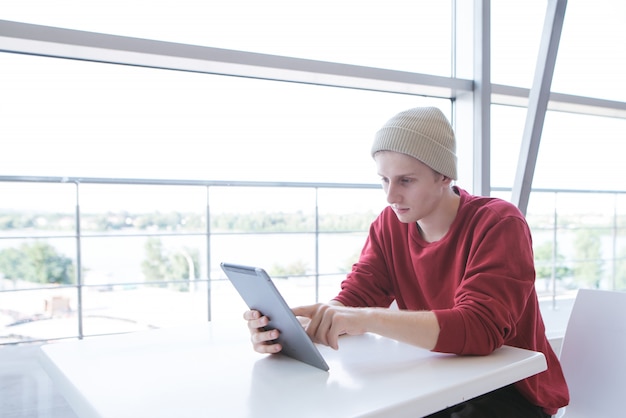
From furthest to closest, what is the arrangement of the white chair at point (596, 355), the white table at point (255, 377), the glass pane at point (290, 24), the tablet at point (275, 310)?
1. the glass pane at point (290, 24)
2. the white chair at point (596, 355)
3. the tablet at point (275, 310)
4. the white table at point (255, 377)

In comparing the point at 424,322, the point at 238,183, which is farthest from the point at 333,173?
the point at 424,322

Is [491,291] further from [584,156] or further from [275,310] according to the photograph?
[584,156]

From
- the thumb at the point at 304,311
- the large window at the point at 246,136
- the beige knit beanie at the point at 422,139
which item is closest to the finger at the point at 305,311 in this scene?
the thumb at the point at 304,311

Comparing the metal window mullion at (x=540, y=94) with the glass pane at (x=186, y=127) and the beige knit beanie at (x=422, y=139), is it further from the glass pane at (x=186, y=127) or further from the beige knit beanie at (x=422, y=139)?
the beige knit beanie at (x=422, y=139)

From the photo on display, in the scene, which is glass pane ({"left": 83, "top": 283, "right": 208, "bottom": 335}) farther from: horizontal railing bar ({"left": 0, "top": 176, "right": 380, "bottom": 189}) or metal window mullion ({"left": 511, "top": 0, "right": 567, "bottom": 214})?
metal window mullion ({"left": 511, "top": 0, "right": 567, "bottom": 214})

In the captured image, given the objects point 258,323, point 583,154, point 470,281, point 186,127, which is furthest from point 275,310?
point 583,154

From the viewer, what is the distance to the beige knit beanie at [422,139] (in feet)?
3.14

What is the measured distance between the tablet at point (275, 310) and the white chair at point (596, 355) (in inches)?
25.7

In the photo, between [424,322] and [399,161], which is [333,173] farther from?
[424,322]

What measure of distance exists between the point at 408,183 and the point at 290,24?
160 cm

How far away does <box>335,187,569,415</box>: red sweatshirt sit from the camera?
801 millimetres

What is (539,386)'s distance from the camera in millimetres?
921

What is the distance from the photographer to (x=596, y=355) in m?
1.06

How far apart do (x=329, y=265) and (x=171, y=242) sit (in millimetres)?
1011
